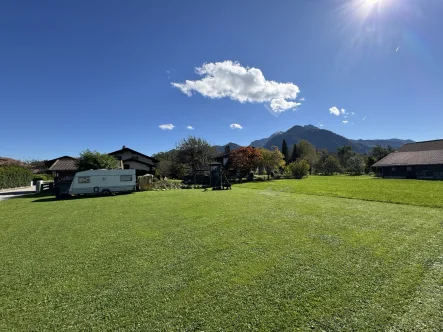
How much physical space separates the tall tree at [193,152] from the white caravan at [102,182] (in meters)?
20.7

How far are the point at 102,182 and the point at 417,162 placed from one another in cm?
4385

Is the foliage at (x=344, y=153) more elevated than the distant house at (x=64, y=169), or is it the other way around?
the foliage at (x=344, y=153)

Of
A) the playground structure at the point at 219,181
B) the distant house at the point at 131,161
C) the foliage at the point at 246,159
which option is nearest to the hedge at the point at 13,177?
the distant house at the point at 131,161

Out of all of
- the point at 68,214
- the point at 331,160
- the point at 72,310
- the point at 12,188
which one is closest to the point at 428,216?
the point at 72,310

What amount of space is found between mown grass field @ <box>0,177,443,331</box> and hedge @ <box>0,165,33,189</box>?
2971 cm

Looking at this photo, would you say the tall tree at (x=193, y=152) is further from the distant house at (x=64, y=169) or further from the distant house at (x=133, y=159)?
the distant house at (x=64, y=169)

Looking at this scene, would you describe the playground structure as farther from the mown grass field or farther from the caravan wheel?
the mown grass field

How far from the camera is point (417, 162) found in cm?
3322

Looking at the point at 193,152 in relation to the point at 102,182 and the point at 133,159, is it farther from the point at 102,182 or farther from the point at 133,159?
the point at 102,182

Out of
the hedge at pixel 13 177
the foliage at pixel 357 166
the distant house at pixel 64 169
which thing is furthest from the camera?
the foliage at pixel 357 166

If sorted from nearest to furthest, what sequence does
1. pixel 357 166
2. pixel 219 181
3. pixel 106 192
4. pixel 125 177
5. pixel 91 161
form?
pixel 106 192 → pixel 125 177 → pixel 91 161 → pixel 219 181 → pixel 357 166

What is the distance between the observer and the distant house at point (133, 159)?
36.2 m

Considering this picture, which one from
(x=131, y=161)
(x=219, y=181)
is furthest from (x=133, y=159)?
(x=219, y=181)

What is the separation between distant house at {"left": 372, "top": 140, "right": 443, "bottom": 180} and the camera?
3138cm
